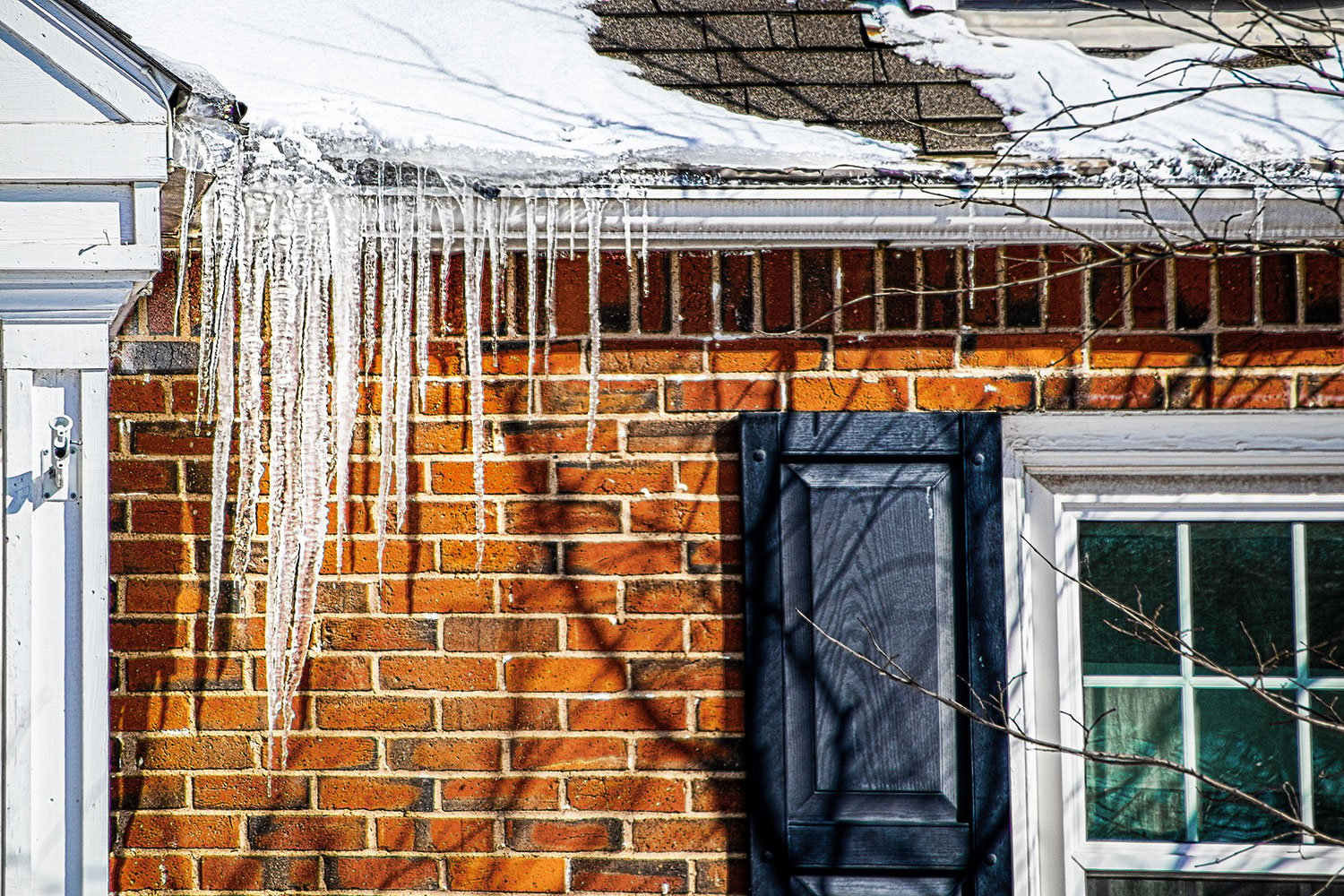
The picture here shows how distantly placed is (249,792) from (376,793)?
1.02 ft

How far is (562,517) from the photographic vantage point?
2.40 metres

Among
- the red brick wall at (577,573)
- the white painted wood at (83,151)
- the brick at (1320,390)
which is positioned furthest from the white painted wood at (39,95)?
the brick at (1320,390)

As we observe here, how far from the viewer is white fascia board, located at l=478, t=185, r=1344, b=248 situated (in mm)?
2221

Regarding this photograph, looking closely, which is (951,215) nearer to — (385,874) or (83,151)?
(83,151)

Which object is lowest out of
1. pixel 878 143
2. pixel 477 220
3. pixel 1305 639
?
pixel 1305 639

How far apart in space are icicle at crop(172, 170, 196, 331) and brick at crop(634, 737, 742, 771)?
157 cm

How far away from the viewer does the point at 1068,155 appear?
2.29 metres

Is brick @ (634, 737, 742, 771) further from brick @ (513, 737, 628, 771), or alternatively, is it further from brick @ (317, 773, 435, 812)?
brick @ (317, 773, 435, 812)

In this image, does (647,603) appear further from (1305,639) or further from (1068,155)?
(1305,639)

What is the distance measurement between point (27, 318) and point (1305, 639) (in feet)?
10.3

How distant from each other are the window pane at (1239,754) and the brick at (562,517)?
1532 millimetres

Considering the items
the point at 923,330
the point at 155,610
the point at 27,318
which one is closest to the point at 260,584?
the point at 155,610

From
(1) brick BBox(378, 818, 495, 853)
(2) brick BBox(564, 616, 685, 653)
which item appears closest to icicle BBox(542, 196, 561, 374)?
(2) brick BBox(564, 616, 685, 653)

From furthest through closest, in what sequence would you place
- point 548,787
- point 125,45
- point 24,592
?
point 548,787 < point 24,592 < point 125,45
